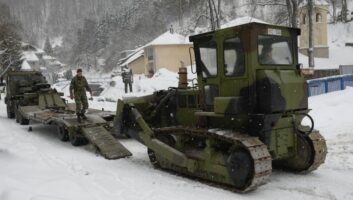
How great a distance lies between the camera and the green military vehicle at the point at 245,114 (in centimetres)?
755

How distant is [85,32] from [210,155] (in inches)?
3842

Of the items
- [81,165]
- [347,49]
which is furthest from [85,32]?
[81,165]

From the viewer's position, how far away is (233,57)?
7914mm

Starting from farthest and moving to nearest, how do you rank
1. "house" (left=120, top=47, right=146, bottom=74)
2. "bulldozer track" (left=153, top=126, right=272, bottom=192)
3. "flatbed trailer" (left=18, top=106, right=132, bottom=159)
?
"house" (left=120, top=47, right=146, bottom=74) < "flatbed trailer" (left=18, top=106, right=132, bottom=159) < "bulldozer track" (left=153, top=126, right=272, bottom=192)

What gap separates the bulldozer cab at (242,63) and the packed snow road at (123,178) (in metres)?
1.34

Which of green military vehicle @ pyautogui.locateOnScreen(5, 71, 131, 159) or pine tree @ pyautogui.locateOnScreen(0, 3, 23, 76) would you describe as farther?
pine tree @ pyautogui.locateOnScreen(0, 3, 23, 76)

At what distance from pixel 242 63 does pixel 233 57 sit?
219mm

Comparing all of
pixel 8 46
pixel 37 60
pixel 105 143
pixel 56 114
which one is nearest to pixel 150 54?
pixel 8 46

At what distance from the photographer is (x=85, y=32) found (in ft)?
Answer: 336

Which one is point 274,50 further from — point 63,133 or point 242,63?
point 63,133

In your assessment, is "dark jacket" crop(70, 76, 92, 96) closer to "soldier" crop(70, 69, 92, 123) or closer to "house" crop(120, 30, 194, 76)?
"soldier" crop(70, 69, 92, 123)

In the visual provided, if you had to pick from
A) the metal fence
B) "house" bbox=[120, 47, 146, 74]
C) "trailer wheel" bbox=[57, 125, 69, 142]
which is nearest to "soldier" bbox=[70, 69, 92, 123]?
"trailer wheel" bbox=[57, 125, 69, 142]

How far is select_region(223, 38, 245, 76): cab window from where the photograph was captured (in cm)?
778

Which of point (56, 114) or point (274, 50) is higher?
point (274, 50)
